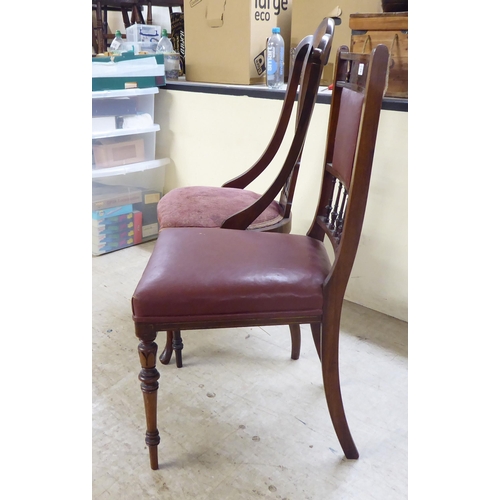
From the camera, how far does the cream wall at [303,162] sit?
1.73m

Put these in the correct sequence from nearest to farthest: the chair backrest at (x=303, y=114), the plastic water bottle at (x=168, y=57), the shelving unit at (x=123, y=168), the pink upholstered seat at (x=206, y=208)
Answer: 1. the chair backrest at (x=303, y=114)
2. the pink upholstered seat at (x=206, y=208)
3. the shelving unit at (x=123, y=168)
4. the plastic water bottle at (x=168, y=57)

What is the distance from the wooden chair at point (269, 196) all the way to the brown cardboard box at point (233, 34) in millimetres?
619

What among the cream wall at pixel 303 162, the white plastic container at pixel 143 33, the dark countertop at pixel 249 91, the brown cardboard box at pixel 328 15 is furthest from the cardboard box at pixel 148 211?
the brown cardboard box at pixel 328 15

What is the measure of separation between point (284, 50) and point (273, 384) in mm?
1532

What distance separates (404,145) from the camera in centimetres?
166

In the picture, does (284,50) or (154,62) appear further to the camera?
(154,62)

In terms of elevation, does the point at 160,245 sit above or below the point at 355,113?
below

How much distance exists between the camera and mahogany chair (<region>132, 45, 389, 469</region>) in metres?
1.02

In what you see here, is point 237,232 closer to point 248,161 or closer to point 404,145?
point 404,145

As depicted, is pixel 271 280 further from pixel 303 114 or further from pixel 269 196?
pixel 303 114

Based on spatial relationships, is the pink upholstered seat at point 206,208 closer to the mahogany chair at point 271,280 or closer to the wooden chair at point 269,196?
the wooden chair at point 269,196

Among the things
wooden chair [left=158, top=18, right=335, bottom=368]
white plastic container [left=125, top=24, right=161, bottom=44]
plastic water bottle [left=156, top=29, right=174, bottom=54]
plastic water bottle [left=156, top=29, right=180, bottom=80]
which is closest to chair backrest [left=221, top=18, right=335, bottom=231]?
wooden chair [left=158, top=18, right=335, bottom=368]
